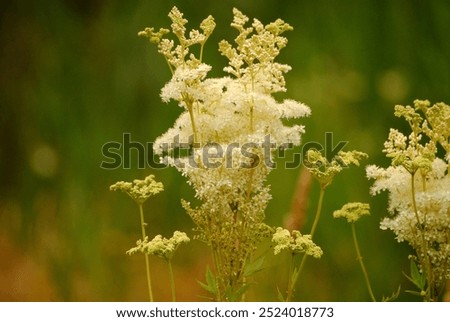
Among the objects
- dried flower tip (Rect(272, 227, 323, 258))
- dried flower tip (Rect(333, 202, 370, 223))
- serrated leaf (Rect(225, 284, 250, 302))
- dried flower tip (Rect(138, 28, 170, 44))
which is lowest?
serrated leaf (Rect(225, 284, 250, 302))

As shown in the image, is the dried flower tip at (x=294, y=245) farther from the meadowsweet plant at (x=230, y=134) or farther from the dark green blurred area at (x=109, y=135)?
the dark green blurred area at (x=109, y=135)

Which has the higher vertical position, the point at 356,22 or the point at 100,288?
the point at 356,22

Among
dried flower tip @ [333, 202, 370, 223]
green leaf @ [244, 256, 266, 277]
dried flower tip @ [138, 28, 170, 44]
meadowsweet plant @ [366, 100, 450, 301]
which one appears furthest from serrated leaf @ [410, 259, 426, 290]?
dried flower tip @ [138, 28, 170, 44]

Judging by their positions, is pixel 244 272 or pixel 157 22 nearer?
pixel 244 272

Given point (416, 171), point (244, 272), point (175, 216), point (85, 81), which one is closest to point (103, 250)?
point (175, 216)

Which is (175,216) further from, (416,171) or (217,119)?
(416,171)

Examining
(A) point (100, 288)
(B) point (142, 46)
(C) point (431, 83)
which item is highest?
(B) point (142, 46)

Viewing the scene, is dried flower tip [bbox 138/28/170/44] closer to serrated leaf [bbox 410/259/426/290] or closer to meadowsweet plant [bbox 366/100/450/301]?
meadowsweet plant [bbox 366/100/450/301]
